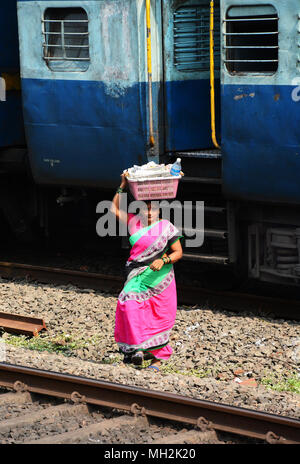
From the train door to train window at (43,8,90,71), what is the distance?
0.85m

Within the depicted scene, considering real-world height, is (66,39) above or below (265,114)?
above

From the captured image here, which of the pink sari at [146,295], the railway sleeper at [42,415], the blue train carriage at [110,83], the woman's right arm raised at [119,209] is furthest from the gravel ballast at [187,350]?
the blue train carriage at [110,83]

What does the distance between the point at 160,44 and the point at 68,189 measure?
223cm

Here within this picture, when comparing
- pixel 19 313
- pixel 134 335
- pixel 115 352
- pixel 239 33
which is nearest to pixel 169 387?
pixel 134 335

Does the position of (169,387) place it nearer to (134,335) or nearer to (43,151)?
(134,335)

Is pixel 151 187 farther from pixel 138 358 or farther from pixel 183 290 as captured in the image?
pixel 183 290

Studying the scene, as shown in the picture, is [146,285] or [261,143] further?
[261,143]

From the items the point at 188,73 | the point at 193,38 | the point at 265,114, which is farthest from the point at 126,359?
the point at 193,38

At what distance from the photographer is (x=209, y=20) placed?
8688 mm

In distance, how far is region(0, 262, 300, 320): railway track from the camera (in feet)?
28.0

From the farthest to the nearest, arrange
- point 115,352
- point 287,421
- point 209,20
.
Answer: point 209,20 → point 115,352 → point 287,421

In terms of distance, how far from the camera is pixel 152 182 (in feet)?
21.9

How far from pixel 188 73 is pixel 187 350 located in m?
2.88

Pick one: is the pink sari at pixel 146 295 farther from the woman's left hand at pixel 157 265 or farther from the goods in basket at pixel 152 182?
the goods in basket at pixel 152 182
